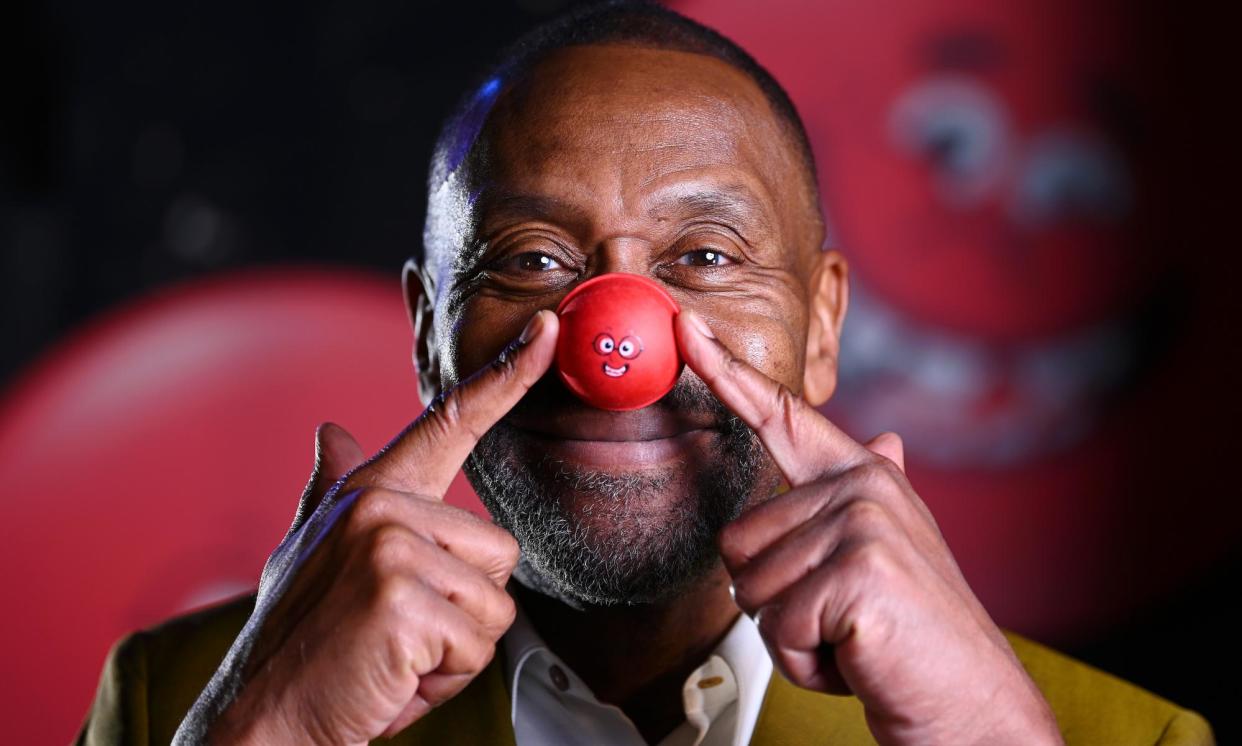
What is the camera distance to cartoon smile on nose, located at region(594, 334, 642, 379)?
67.3 inches

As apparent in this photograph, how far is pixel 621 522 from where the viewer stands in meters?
1.97

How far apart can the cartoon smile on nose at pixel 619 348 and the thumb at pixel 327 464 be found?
0.40 m

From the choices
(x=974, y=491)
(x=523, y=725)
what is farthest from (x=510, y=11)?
(x=523, y=725)

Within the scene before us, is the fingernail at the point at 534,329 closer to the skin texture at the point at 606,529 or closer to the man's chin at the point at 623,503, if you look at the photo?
the skin texture at the point at 606,529

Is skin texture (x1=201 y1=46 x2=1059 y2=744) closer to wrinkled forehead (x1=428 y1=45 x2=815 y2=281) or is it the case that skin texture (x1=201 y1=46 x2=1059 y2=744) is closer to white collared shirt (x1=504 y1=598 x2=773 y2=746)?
wrinkled forehead (x1=428 y1=45 x2=815 y2=281)

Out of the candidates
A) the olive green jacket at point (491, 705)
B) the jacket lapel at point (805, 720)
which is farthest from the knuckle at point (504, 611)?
the jacket lapel at point (805, 720)

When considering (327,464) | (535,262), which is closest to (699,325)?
(535,262)

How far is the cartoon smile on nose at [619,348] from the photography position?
5.61ft

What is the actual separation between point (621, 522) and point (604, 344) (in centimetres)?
36

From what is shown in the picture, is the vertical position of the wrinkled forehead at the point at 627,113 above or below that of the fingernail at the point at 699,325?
above

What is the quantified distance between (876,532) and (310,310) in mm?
2190

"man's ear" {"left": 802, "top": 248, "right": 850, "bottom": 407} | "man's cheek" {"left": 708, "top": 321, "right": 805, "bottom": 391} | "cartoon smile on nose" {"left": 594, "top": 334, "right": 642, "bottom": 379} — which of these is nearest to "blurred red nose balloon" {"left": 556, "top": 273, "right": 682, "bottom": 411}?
"cartoon smile on nose" {"left": 594, "top": 334, "right": 642, "bottom": 379}

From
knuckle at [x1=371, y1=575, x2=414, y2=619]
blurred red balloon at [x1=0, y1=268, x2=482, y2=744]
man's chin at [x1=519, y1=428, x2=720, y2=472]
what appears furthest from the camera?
blurred red balloon at [x1=0, y1=268, x2=482, y2=744]

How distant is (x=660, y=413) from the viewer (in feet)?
6.46
